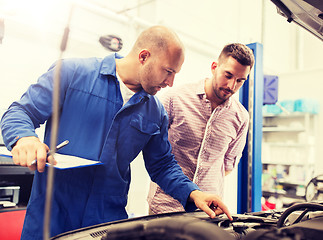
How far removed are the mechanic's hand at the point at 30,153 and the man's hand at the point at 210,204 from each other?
52 cm

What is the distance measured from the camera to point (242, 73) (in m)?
1.46

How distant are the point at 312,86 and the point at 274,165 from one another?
1.62 metres

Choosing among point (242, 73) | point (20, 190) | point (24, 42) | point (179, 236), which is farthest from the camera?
point (24, 42)

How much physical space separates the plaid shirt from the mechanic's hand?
2.70 ft

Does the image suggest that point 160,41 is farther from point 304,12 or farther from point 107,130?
point 304,12

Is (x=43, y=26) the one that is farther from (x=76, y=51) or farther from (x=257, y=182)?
(x=257, y=182)

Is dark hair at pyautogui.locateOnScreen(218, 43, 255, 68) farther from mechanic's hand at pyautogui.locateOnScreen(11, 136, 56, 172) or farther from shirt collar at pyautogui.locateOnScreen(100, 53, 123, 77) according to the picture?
mechanic's hand at pyautogui.locateOnScreen(11, 136, 56, 172)

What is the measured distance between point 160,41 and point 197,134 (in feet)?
1.79

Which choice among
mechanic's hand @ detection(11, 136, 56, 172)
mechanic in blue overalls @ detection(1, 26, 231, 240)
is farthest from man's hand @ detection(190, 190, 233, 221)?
mechanic's hand @ detection(11, 136, 56, 172)

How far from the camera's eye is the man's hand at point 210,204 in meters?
0.96

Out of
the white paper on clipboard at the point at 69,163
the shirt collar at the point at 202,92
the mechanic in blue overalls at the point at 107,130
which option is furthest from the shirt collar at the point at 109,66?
the shirt collar at the point at 202,92

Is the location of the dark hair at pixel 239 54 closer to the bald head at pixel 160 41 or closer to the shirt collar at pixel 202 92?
the shirt collar at pixel 202 92

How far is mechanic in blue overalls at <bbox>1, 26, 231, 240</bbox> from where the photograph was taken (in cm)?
104

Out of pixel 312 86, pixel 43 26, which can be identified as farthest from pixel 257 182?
pixel 312 86
